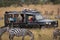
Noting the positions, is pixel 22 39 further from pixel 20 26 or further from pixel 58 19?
pixel 58 19

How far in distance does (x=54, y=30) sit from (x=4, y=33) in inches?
32.2

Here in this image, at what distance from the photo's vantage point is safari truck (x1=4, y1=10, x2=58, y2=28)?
7387 mm

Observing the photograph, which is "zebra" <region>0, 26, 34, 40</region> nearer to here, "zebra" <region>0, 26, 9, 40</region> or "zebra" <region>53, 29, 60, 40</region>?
"zebra" <region>0, 26, 9, 40</region>

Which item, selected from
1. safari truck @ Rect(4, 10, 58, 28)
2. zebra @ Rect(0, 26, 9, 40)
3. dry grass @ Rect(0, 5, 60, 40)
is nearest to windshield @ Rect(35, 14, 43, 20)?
safari truck @ Rect(4, 10, 58, 28)

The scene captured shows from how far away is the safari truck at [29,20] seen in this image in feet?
24.2

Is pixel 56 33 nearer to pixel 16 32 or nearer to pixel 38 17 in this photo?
pixel 38 17

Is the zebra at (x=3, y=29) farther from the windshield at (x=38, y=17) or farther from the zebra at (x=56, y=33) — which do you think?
the zebra at (x=56, y=33)

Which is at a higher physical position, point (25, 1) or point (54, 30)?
point (25, 1)

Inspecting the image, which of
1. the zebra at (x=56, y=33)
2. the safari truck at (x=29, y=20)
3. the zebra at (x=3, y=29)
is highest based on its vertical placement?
the safari truck at (x=29, y=20)

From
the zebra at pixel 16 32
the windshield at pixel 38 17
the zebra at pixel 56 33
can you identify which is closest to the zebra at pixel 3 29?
the zebra at pixel 16 32

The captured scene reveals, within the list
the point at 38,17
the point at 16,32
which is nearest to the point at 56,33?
the point at 38,17

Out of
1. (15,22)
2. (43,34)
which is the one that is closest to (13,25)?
(15,22)

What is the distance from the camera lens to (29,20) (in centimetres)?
741

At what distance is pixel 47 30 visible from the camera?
7.38 metres
